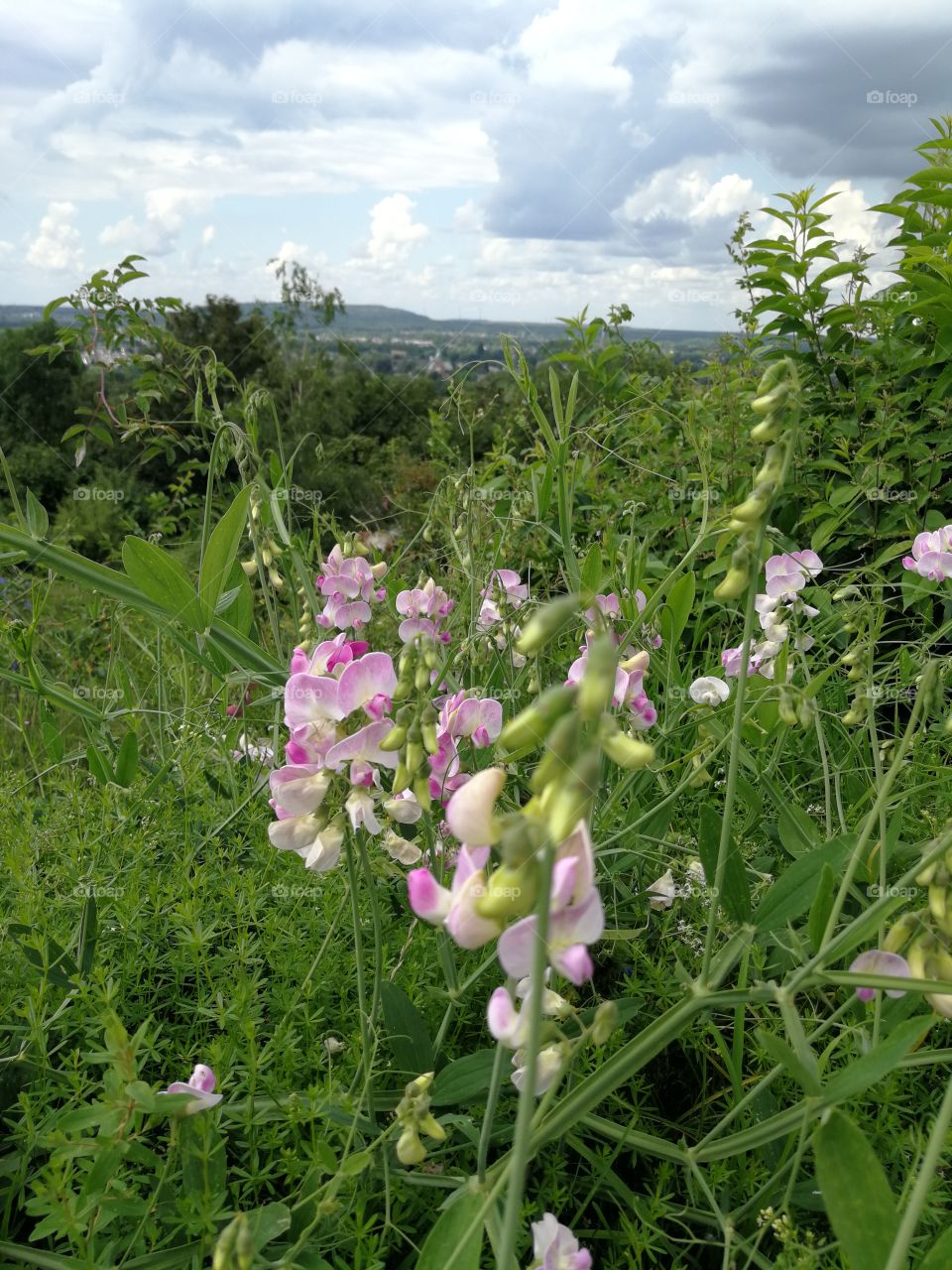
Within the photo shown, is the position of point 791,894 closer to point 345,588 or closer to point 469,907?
point 469,907

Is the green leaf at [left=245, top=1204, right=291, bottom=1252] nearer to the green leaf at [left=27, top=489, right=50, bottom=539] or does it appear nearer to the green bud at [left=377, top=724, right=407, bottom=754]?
the green bud at [left=377, top=724, right=407, bottom=754]

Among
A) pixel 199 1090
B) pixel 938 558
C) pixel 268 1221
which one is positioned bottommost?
pixel 268 1221

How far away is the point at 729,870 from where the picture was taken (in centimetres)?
112

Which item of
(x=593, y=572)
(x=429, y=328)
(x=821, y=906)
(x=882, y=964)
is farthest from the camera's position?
(x=429, y=328)

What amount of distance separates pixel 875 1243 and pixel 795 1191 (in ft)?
1.40

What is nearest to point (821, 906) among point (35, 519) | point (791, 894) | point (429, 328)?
point (791, 894)

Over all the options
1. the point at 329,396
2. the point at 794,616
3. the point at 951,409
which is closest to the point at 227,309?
the point at 329,396

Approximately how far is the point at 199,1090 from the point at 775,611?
54.8 inches

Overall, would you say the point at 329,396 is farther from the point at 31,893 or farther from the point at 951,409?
the point at 31,893

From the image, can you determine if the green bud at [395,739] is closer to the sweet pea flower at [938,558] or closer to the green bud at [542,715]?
the green bud at [542,715]

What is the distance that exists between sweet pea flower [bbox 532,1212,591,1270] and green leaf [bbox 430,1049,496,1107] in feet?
0.64

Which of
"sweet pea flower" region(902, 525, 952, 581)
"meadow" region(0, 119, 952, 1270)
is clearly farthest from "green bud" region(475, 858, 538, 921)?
"sweet pea flower" region(902, 525, 952, 581)

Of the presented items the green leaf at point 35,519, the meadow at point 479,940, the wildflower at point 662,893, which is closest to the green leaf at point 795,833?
the meadow at point 479,940

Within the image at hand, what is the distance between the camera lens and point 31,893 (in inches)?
55.6
